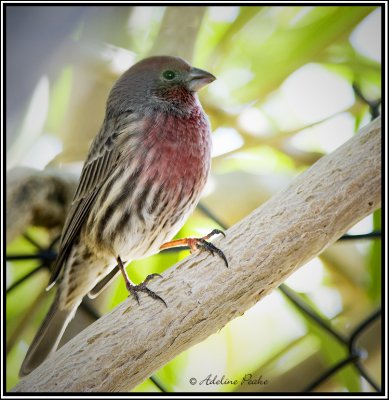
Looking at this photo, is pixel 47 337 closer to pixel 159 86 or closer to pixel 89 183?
pixel 89 183

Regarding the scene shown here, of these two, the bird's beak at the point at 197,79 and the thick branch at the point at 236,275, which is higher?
the bird's beak at the point at 197,79

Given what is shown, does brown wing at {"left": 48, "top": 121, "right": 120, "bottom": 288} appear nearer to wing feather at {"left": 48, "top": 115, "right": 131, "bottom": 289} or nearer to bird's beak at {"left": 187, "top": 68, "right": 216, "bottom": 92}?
wing feather at {"left": 48, "top": 115, "right": 131, "bottom": 289}

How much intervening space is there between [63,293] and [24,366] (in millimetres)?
202

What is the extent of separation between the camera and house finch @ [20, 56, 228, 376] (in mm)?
1285

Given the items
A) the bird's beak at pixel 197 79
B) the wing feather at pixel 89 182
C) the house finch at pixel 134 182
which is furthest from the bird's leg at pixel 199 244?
the bird's beak at pixel 197 79

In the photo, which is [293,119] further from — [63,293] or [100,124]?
[63,293]

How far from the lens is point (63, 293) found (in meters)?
1.37

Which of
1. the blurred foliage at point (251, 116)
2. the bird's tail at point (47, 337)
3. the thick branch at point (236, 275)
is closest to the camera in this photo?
the thick branch at point (236, 275)

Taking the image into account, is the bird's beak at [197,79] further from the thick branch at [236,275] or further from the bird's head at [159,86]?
the thick branch at [236,275]

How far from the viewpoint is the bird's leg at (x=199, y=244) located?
1.12 metres

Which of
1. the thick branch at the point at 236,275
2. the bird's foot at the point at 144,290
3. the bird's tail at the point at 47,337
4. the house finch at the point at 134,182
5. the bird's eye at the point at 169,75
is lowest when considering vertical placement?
the thick branch at the point at 236,275

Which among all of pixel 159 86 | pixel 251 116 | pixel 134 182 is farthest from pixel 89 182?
pixel 251 116
